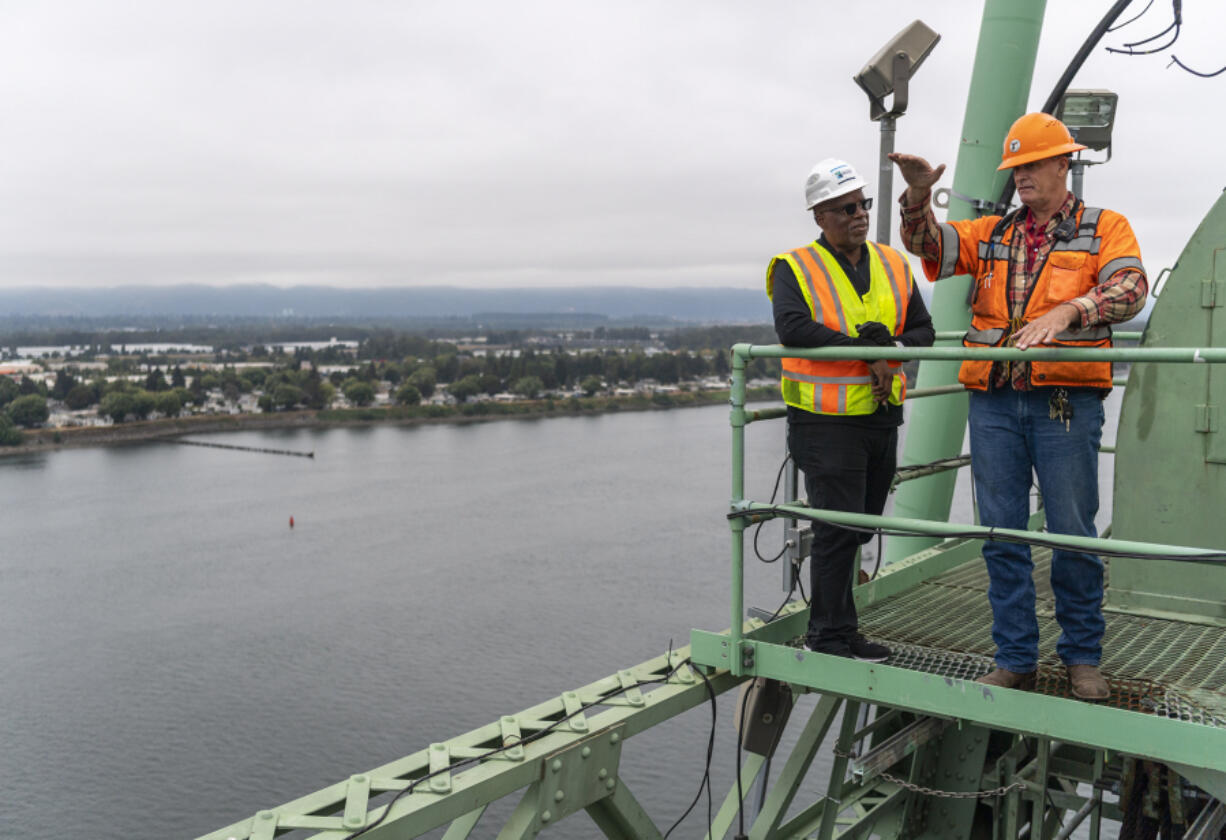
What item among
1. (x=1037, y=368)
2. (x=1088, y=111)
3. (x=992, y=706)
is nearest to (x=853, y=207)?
(x=1037, y=368)

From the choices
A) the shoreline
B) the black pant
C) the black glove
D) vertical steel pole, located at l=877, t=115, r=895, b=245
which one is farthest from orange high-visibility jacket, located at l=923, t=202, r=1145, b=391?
the shoreline

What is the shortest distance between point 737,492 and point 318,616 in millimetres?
33373

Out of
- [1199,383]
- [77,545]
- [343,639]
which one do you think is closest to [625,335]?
[77,545]

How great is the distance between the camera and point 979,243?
3.53 metres

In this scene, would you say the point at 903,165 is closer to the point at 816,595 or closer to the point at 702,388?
the point at 816,595

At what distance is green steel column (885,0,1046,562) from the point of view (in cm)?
628

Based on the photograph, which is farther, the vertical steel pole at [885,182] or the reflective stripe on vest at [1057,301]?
the vertical steel pole at [885,182]

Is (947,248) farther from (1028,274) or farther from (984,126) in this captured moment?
(984,126)

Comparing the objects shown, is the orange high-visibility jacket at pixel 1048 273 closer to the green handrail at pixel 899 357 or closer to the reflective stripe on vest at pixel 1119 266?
the reflective stripe on vest at pixel 1119 266

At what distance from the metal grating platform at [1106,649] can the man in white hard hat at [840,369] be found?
353 mm

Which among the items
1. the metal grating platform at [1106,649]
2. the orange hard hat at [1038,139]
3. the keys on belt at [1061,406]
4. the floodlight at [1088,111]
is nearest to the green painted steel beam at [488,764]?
the metal grating platform at [1106,649]

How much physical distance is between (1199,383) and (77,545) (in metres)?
48.7

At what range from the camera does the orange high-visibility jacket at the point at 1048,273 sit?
10.7ft

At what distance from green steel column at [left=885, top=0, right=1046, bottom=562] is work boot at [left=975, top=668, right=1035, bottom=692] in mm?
2948
